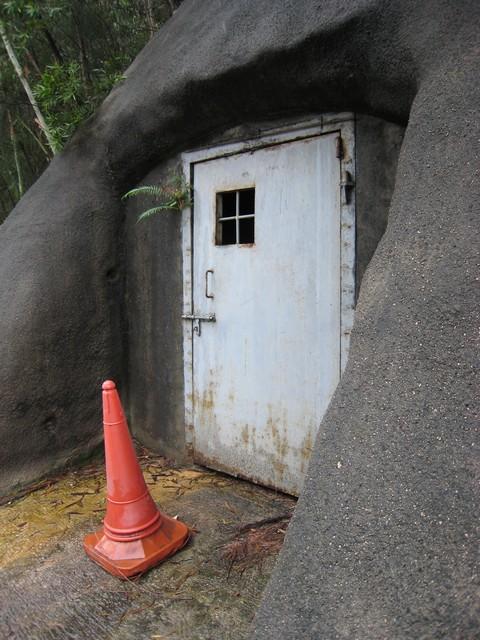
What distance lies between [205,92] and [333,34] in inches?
42.6

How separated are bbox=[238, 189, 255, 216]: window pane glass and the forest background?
158 cm

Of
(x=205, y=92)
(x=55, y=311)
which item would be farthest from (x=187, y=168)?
(x=55, y=311)

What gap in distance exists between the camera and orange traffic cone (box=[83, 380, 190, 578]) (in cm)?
268

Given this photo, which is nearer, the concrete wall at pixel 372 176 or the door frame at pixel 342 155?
the concrete wall at pixel 372 176

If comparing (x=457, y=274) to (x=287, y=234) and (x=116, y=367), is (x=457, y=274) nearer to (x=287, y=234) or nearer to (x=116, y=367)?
(x=287, y=234)

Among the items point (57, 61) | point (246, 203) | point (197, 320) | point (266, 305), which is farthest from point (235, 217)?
point (57, 61)

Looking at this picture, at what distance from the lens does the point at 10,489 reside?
3.67 meters

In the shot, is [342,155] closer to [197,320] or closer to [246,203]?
[246,203]

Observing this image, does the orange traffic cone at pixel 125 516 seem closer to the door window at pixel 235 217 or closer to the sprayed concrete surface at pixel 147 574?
the sprayed concrete surface at pixel 147 574

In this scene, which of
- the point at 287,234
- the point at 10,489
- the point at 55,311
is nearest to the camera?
the point at 287,234

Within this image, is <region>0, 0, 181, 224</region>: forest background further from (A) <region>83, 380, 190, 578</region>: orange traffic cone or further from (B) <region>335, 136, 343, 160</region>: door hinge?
(A) <region>83, 380, 190, 578</region>: orange traffic cone

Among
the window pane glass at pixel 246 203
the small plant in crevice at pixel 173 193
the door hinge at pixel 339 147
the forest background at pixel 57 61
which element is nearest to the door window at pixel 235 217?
the window pane glass at pixel 246 203

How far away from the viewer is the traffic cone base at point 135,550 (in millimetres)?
2600

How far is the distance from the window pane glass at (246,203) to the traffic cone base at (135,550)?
7.44 feet
